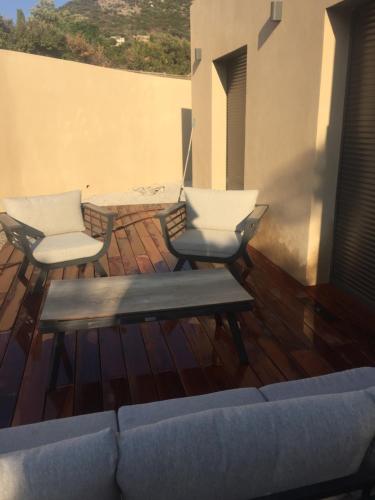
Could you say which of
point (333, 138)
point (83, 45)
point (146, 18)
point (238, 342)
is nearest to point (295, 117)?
point (333, 138)

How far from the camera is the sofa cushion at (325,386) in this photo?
5.05 feet

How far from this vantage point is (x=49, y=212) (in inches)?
157

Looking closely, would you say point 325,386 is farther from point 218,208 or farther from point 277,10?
point 277,10

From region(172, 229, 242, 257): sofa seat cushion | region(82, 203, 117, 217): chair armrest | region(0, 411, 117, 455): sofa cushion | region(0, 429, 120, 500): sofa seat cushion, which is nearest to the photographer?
region(0, 429, 120, 500): sofa seat cushion

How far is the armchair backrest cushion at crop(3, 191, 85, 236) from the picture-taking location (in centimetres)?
386

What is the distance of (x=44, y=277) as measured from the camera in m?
3.51

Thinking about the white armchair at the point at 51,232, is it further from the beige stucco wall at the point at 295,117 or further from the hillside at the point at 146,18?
the hillside at the point at 146,18

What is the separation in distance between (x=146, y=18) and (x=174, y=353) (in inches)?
1300

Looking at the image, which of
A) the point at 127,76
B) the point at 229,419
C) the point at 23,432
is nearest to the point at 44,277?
the point at 23,432

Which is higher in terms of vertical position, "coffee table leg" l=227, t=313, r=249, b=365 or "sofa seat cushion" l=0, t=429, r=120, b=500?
"sofa seat cushion" l=0, t=429, r=120, b=500

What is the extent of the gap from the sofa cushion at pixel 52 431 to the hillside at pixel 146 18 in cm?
2934

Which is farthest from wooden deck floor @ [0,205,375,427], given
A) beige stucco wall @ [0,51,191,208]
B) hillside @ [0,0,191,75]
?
hillside @ [0,0,191,75]

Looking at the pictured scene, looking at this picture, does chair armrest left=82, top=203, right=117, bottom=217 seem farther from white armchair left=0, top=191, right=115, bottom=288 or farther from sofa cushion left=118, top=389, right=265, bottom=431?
sofa cushion left=118, top=389, right=265, bottom=431

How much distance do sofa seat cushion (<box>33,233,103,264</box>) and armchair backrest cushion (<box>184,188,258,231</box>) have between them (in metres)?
1.04
